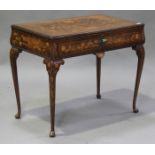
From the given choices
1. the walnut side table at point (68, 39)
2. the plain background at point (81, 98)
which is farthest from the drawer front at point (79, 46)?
the plain background at point (81, 98)

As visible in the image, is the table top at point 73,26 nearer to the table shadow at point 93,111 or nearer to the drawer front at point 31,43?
the drawer front at point 31,43

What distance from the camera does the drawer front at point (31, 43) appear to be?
356 centimetres

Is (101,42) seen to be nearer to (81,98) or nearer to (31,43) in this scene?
(31,43)

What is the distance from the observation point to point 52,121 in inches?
148

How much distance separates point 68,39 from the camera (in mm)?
3561

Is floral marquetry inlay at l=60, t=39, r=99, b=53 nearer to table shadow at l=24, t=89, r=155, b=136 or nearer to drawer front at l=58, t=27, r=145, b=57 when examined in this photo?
drawer front at l=58, t=27, r=145, b=57

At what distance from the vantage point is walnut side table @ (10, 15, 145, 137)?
3.55m

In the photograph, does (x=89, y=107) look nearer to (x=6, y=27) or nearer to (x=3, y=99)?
(x=3, y=99)

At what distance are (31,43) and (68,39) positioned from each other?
282mm

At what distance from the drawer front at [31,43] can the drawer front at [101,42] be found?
0.09 meters

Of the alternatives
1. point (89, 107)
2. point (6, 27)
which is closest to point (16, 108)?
point (89, 107)

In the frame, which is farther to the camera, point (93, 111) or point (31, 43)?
point (93, 111)

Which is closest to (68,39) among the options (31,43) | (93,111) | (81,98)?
(31,43)

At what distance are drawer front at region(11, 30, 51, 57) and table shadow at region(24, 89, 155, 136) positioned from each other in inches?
24.0
